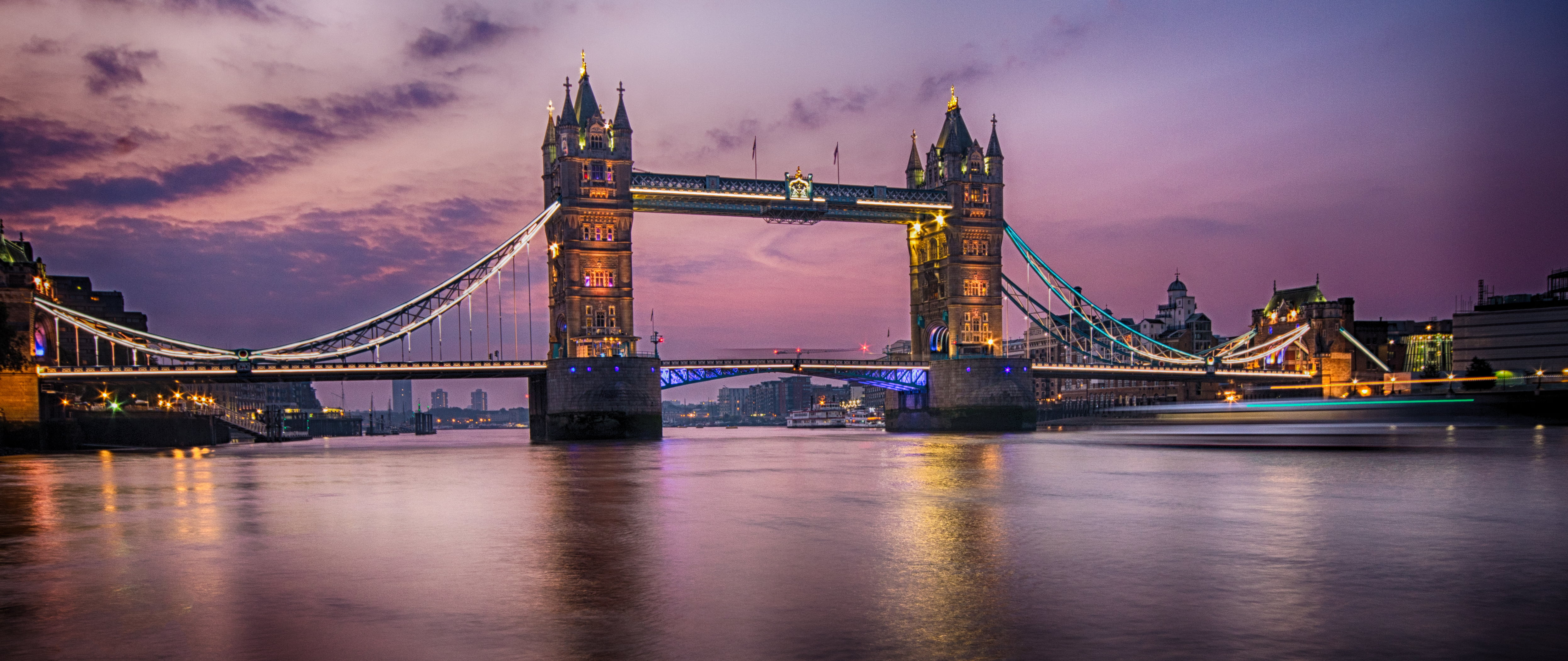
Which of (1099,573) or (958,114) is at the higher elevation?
(958,114)

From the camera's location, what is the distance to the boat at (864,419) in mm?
133125

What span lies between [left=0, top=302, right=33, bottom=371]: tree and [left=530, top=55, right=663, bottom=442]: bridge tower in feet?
82.1

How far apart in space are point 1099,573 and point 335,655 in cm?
593

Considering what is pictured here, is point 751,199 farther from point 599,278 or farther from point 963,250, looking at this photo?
point 963,250

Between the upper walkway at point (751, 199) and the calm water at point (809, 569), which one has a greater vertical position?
the upper walkway at point (751, 199)

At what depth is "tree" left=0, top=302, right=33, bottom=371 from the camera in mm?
49562

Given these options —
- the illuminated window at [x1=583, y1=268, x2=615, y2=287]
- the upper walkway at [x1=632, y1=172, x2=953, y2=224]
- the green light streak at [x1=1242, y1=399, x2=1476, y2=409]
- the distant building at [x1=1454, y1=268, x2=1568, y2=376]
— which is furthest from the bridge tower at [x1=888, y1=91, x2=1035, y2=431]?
the distant building at [x1=1454, y1=268, x2=1568, y2=376]

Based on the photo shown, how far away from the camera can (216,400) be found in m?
101

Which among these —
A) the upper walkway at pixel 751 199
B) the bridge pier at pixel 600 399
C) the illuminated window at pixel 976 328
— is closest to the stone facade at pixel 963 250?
the illuminated window at pixel 976 328

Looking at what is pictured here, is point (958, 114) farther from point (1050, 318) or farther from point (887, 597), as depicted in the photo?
point (887, 597)

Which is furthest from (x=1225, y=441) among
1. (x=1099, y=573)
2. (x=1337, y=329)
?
(x=1337, y=329)

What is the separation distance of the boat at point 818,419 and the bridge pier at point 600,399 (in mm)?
89229

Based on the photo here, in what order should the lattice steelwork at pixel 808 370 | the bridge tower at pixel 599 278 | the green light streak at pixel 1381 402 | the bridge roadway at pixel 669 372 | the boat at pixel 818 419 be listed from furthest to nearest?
1. the boat at pixel 818 419
2. the lattice steelwork at pixel 808 370
3. the bridge tower at pixel 599 278
4. the bridge roadway at pixel 669 372
5. the green light streak at pixel 1381 402

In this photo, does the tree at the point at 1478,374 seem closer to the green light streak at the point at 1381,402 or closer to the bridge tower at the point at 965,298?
the green light streak at the point at 1381,402
